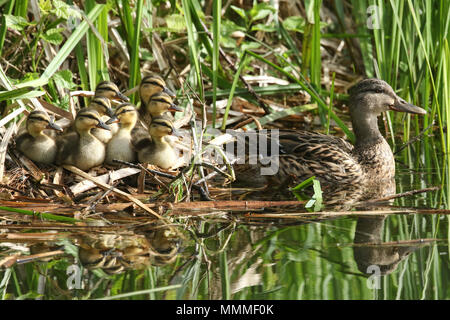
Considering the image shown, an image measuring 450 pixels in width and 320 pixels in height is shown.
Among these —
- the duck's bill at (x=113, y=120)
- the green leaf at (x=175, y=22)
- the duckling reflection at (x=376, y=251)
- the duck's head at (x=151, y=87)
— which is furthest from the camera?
the green leaf at (x=175, y=22)

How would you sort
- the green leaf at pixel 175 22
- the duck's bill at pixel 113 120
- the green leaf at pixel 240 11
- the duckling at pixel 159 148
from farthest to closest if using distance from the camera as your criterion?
the green leaf at pixel 240 11
the green leaf at pixel 175 22
the duck's bill at pixel 113 120
the duckling at pixel 159 148

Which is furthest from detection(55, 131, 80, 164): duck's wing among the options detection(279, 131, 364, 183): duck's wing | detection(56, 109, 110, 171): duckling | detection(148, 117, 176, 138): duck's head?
detection(279, 131, 364, 183): duck's wing

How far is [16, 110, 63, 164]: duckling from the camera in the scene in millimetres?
4387

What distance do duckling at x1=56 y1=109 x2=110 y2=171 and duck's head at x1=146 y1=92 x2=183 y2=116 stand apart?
51 cm

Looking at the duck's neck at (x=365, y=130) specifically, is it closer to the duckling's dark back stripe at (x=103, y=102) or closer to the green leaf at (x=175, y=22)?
the green leaf at (x=175, y=22)

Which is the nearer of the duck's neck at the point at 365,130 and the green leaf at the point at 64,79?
the green leaf at the point at 64,79

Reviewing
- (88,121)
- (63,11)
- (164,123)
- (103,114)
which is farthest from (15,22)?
(164,123)

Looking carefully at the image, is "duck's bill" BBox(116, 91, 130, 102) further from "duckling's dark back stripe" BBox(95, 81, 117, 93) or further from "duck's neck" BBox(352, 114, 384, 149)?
"duck's neck" BBox(352, 114, 384, 149)

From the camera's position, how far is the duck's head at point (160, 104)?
491 centimetres

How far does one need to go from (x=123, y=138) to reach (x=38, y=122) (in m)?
0.53

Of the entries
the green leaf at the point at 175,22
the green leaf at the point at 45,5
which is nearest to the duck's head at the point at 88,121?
the green leaf at the point at 45,5

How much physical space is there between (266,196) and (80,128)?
121 centimetres

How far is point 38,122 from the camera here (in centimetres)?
438

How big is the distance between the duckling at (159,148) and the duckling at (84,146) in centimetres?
26
